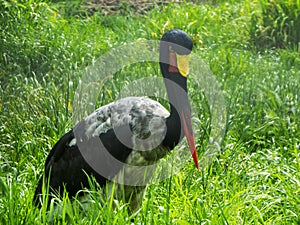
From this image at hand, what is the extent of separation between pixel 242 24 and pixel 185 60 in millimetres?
3924

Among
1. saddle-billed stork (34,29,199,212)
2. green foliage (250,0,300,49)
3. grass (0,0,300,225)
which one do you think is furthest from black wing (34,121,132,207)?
green foliage (250,0,300,49)

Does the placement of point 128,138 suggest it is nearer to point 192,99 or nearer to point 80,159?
point 80,159

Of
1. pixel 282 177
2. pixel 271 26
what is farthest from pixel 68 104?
pixel 271 26

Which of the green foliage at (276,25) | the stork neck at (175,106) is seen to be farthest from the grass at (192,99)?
the stork neck at (175,106)

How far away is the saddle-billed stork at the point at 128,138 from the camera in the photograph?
152 inches

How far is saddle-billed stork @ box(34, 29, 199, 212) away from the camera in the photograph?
12.7 feet

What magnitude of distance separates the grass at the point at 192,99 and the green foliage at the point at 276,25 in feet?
0.39

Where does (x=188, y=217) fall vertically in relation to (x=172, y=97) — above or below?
below

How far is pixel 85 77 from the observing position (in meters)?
5.87

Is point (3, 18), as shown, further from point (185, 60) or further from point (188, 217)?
point (188, 217)

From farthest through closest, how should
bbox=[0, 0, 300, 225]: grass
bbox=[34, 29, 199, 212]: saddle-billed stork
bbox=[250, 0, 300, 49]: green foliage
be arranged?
bbox=[250, 0, 300, 49]: green foliage → bbox=[34, 29, 199, 212]: saddle-billed stork → bbox=[0, 0, 300, 225]: grass

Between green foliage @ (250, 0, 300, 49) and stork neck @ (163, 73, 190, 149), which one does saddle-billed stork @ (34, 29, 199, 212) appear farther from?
green foliage @ (250, 0, 300, 49)

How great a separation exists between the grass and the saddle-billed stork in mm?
177

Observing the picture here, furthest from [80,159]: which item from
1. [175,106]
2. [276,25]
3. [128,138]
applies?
[276,25]
